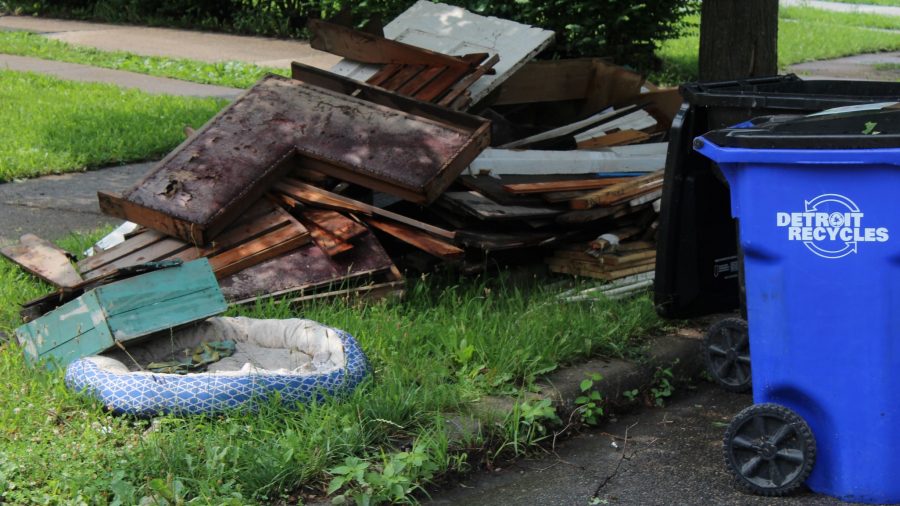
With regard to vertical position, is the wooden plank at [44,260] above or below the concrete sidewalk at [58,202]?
above

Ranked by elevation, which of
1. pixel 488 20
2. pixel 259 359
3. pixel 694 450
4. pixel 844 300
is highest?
pixel 488 20

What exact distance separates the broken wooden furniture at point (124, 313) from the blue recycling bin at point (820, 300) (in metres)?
2.08

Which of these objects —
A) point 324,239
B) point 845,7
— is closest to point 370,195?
point 324,239

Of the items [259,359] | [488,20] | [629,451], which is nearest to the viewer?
[629,451]

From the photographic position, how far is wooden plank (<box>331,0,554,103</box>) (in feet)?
22.1

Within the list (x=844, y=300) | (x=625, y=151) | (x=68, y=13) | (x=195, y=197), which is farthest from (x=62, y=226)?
(x=68, y=13)

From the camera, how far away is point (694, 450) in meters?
4.14

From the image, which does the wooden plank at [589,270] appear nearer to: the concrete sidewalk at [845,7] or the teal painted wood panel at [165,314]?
the teal painted wood panel at [165,314]

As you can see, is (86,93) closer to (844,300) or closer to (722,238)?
(722,238)

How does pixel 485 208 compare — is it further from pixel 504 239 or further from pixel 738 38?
pixel 738 38

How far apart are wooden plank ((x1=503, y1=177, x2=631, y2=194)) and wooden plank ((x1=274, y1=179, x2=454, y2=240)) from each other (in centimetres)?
59

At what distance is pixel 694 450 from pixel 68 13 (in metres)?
17.3

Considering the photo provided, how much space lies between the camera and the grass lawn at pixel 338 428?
3.49 metres

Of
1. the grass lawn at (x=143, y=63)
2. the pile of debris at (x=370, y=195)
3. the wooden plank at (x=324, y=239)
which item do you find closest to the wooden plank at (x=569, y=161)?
the pile of debris at (x=370, y=195)
